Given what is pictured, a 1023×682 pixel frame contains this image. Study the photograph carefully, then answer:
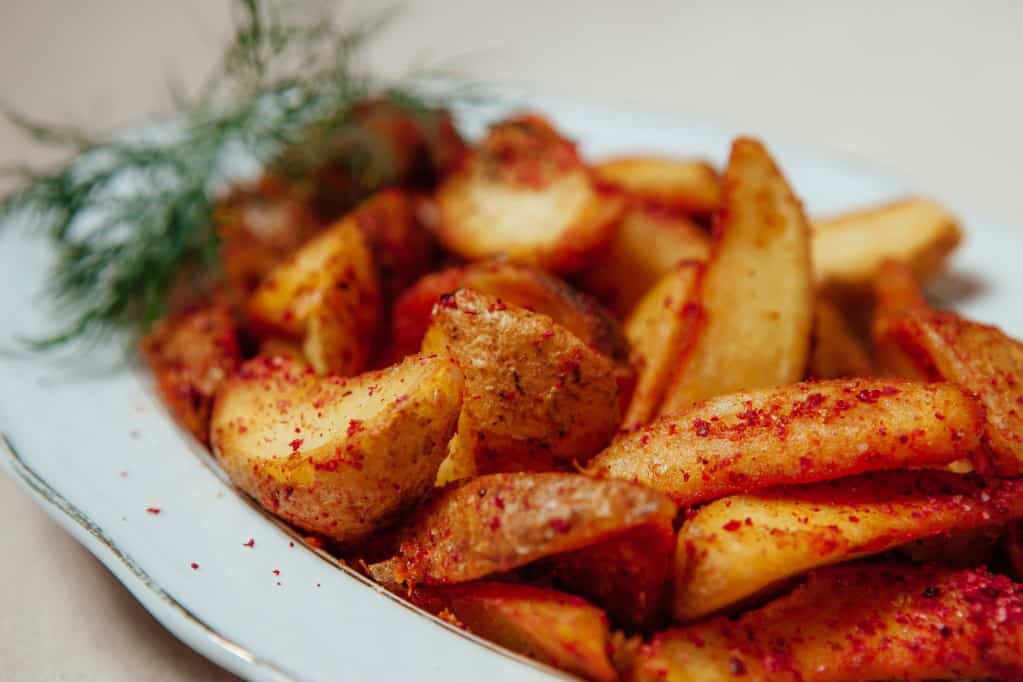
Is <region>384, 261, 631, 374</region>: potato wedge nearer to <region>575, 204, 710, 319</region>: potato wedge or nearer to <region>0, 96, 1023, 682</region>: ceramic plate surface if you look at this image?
<region>575, 204, 710, 319</region>: potato wedge

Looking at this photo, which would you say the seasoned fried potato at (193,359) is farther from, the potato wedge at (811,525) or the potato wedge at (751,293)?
the potato wedge at (811,525)

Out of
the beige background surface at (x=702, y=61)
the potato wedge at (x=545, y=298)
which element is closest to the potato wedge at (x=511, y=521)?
the potato wedge at (x=545, y=298)

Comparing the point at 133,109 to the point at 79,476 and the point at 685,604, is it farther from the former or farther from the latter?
the point at 685,604

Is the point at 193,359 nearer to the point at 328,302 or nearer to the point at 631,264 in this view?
the point at 328,302

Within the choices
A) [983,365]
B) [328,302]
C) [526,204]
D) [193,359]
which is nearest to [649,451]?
[983,365]

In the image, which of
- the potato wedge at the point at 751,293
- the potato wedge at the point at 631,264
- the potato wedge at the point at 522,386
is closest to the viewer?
the potato wedge at the point at 522,386

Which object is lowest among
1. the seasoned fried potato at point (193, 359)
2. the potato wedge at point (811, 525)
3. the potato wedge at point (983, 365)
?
the seasoned fried potato at point (193, 359)
